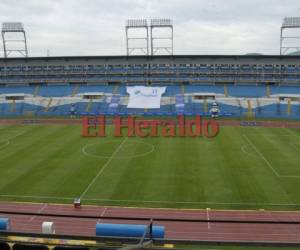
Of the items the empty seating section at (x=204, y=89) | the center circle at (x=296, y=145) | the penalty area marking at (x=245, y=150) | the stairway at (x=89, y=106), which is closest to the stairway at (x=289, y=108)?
the empty seating section at (x=204, y=89)

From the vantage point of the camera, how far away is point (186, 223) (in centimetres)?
2058

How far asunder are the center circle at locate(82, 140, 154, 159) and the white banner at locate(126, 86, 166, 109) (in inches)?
948

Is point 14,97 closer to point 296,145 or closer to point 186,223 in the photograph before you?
point 296,145

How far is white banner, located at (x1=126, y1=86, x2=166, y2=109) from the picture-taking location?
63.3m

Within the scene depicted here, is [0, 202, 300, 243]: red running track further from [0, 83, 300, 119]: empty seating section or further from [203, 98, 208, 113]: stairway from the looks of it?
[203, 98, 208, 113]: stairway

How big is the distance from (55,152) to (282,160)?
65.6 ft

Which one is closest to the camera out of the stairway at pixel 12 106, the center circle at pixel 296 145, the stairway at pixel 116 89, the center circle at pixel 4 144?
the center circle at pixel 296 145

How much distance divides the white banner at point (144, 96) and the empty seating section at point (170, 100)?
37.5 inches

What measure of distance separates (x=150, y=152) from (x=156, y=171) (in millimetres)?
6219

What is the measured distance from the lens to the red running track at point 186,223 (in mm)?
18969

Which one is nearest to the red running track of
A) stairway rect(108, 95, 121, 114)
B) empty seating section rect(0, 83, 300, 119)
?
empty seating section rect(0, 83, 300, 119)

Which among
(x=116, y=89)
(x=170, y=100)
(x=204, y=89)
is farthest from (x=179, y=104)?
(x=116, y=89)

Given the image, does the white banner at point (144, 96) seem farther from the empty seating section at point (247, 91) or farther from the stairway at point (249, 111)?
the stairway at point (249, 111)

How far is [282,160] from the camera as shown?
31.7 m
